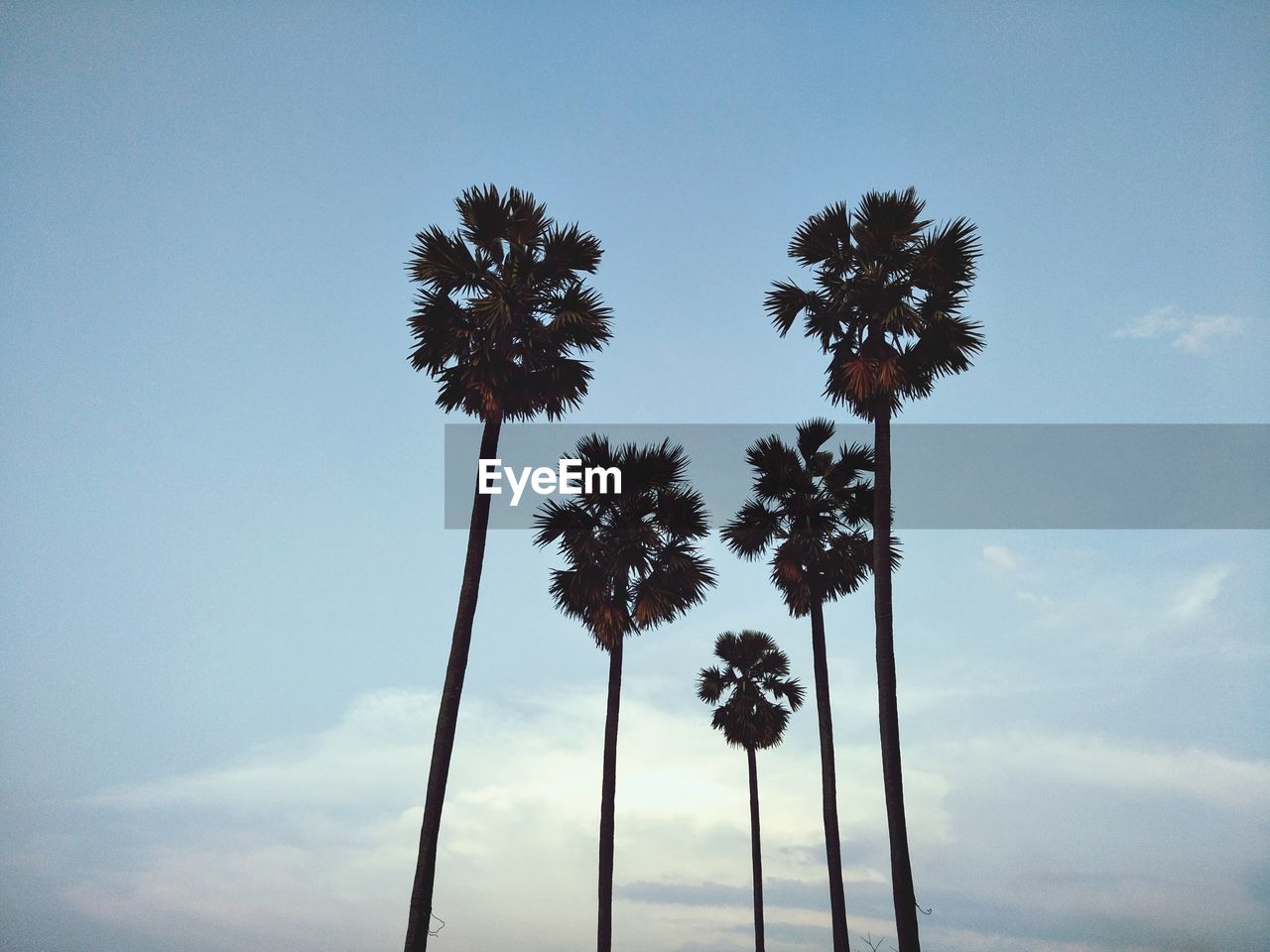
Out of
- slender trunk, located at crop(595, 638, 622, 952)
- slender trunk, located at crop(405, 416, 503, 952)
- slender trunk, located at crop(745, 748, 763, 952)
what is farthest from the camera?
slender trunk, located at crop(745, 748, 763, 952)

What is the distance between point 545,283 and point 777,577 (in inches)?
437

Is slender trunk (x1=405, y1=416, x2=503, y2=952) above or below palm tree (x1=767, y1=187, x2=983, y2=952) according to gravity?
below

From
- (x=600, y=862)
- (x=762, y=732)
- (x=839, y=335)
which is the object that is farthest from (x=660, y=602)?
(x=762, y=732)

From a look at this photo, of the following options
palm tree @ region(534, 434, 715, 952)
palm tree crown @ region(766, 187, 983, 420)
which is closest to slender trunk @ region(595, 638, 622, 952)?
palm tree @ region(534, 434, 715, 952)

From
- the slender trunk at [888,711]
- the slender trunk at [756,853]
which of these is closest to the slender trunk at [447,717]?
the slender trunk at [888,711]

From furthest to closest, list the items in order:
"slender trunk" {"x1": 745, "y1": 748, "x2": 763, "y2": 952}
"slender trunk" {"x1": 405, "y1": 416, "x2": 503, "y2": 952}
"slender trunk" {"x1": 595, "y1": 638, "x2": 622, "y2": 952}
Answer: "slender trunk" {"x1": 745, "y1": 748, "x2": 763, "y2": 952} < "slender trunk" {"x1": 595, "y1": 638, "x2": 622, "y2": 952} < "slender trunk" {"x1": 405, "y1": 416, "x2": 503, "y2": 952}

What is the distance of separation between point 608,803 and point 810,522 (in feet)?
33.0

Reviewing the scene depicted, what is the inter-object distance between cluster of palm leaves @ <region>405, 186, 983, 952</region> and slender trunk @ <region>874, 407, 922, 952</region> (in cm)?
3

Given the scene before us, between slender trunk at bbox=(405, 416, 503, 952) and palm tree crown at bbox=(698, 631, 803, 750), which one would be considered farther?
palm tree crown at bbox=(698, 631, 803, 750)

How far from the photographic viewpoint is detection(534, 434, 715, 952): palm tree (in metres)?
26.4

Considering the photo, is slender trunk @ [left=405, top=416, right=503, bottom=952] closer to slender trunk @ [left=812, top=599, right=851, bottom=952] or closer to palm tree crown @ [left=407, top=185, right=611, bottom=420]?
palm tree crown @ [left=407, top=185, right=611, bottom=420]

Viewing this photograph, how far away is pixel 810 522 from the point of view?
2909cm

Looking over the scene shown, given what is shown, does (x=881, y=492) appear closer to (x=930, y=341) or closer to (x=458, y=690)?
(x=930, y=341)

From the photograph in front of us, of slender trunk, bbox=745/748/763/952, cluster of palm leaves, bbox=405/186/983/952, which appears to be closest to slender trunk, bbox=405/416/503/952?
cluster of palm leaves, bbox=405/186/983/952
